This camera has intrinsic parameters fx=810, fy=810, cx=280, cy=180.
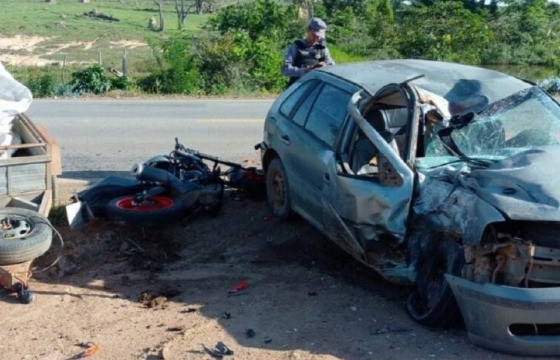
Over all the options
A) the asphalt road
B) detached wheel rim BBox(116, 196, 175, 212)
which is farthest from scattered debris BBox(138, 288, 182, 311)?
the asphalt road

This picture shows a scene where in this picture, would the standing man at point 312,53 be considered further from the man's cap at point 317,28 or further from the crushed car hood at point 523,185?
the crushed car hood at point 523,185

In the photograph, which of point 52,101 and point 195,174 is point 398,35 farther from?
point 195,174

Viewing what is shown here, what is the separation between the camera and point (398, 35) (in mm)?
32125

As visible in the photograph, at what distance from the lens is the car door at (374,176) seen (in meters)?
5.67

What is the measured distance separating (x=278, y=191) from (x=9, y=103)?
8.67ft

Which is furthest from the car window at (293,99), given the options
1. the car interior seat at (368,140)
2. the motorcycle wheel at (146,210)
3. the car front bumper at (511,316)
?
the car front bumper at (511,316)

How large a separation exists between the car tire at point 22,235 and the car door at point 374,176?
225 centimetres

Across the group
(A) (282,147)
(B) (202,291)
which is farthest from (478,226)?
(A) (282,147)

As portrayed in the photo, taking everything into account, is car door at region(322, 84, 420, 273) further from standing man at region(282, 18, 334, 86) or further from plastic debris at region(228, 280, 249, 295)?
standing man at region(282, 18, 334, 86)

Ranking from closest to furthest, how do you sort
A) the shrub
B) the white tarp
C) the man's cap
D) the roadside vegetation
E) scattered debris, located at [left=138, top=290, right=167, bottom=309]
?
scattered debris, located at [left=138, top=290, right=167, bottom=309]
the white tarp
the man's cap
the shrub
the roadside vegetation

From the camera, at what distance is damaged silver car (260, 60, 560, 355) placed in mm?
4906

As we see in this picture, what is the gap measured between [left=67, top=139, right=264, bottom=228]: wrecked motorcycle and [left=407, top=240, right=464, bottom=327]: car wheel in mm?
2926

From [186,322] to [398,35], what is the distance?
27822mm

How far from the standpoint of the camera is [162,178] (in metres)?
8.04
